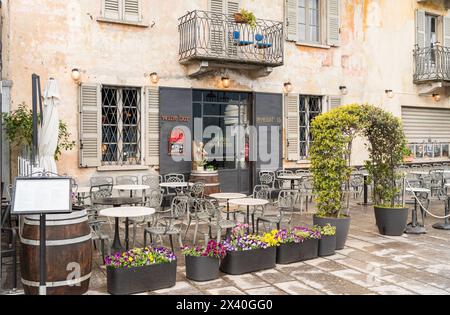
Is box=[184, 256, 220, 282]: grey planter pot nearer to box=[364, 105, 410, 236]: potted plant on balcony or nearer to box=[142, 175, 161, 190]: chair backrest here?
box=[364, 105, 410, 236]: potted plant on balcony

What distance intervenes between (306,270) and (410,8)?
454 inches

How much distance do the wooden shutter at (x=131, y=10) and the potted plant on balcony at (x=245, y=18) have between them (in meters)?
2.29

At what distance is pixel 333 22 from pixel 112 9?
6.25 meters

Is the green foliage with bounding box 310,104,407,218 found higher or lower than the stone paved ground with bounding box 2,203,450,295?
higher

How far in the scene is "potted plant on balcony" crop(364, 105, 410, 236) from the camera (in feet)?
23.2

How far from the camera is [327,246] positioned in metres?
5.86

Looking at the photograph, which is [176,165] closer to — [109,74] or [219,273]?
[109,74]

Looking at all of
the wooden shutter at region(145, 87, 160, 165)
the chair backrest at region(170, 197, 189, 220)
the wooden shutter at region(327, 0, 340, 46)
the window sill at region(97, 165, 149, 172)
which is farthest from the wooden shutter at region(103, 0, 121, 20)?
the wooden shutter at region(327, 0, 340, 46)

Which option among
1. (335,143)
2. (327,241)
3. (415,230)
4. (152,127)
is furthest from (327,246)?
(152,127)

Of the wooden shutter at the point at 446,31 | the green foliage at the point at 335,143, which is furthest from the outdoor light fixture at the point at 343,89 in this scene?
the green foliage at the point at 335,143

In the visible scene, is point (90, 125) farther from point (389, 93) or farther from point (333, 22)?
point (389, 93)

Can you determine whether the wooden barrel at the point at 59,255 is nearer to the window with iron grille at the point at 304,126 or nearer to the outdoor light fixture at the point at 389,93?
the window with iron grille at the point at 304,126

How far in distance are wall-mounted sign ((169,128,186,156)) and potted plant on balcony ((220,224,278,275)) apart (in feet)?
16.5

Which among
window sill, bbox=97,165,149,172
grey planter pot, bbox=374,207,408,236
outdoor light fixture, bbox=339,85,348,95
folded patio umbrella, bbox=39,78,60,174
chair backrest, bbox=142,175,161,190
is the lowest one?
grey planter pot, bbox=374,207,408,236
